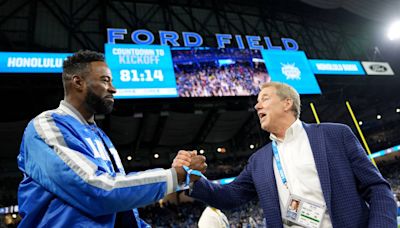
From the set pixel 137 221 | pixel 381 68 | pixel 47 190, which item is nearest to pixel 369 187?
pixel 137 221

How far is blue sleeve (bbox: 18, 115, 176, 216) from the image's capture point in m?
1.03

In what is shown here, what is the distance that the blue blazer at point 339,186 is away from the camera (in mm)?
1407

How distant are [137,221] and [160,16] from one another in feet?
39.7

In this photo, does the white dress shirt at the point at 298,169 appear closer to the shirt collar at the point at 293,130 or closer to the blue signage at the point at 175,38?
the shirt collar at the point at 293,130

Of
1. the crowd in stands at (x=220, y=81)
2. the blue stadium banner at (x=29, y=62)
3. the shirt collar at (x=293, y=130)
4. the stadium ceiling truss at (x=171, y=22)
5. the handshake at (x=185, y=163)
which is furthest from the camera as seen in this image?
the stadium ceiling truss at (x=171, y=22)

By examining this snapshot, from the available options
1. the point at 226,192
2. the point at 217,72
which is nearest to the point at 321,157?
the point at 226,192

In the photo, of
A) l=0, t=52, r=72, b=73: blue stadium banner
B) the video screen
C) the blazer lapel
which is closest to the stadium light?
the video screen

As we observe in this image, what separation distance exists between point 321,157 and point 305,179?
0.51 feet

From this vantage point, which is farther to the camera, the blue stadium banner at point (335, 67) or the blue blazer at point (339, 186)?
the blue stadium banner at point (335, 67)

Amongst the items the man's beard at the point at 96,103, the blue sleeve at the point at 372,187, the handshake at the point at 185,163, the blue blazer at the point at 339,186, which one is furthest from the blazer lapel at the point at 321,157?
the man's beard at the point at 96,103

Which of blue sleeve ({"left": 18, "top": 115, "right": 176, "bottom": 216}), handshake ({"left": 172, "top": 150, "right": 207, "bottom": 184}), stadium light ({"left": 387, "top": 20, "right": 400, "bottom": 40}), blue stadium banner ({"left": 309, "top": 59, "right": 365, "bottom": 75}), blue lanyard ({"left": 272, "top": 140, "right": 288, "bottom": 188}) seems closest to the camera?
blue sleeve ({"left": 18, "top": 115, "right": 176, "bottom": 216})

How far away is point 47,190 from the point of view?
1.09 m

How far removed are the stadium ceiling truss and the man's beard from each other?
31.9ft

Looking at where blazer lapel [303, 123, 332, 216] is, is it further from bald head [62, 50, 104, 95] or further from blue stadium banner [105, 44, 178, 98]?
blue stadium banner [105, 44, 178, 98]
